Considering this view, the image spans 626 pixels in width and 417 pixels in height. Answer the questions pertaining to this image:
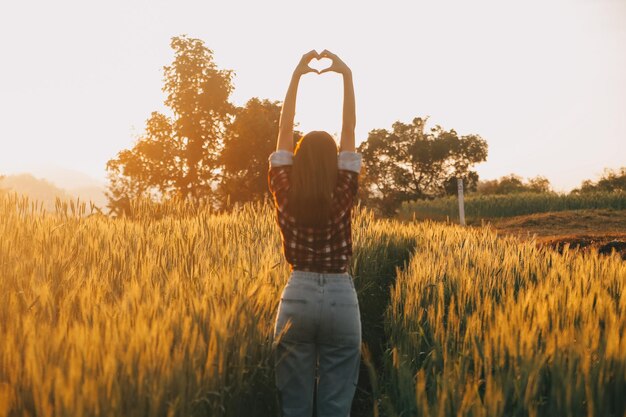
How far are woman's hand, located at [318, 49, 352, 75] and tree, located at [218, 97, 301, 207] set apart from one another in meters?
30.1

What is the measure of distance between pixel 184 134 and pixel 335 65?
30.8 metres

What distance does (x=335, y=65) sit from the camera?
3.14 m

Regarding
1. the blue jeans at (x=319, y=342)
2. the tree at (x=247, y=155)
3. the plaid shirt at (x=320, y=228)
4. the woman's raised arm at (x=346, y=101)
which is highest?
the tree at (x=247, y=155)

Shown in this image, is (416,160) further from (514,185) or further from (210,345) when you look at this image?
(210,345)

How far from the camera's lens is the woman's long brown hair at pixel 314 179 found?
2.60m

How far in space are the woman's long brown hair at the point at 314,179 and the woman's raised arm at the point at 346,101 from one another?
0.29m

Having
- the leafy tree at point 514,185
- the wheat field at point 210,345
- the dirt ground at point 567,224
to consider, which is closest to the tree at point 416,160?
the leafy tree at point 514,185

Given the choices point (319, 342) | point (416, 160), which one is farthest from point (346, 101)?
point (416, 160)

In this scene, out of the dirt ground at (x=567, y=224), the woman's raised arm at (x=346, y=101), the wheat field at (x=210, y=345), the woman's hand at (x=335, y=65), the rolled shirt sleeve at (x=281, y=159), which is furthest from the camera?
the dirt ground at (x=567, y=224)

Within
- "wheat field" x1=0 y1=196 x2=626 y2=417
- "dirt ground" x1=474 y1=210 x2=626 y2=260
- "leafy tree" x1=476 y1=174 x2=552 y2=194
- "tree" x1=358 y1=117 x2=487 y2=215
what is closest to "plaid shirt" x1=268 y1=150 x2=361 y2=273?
"wheat field" x1=0 y1=196 x2=626 y2=417

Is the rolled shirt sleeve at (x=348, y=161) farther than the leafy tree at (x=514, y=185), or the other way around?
the leafy tree at (x=514, y=185)

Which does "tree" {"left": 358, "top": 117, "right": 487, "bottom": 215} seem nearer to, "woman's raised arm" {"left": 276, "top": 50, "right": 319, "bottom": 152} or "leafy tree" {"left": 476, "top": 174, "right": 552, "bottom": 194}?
"leafy tree" {"left": 476, "top": 174, "right": 552, "bottom": 194}

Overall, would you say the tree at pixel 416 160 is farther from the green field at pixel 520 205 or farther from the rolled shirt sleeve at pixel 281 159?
the rolled shirt sleeve at pixel 281 159

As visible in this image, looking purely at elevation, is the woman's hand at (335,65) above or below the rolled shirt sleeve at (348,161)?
above
